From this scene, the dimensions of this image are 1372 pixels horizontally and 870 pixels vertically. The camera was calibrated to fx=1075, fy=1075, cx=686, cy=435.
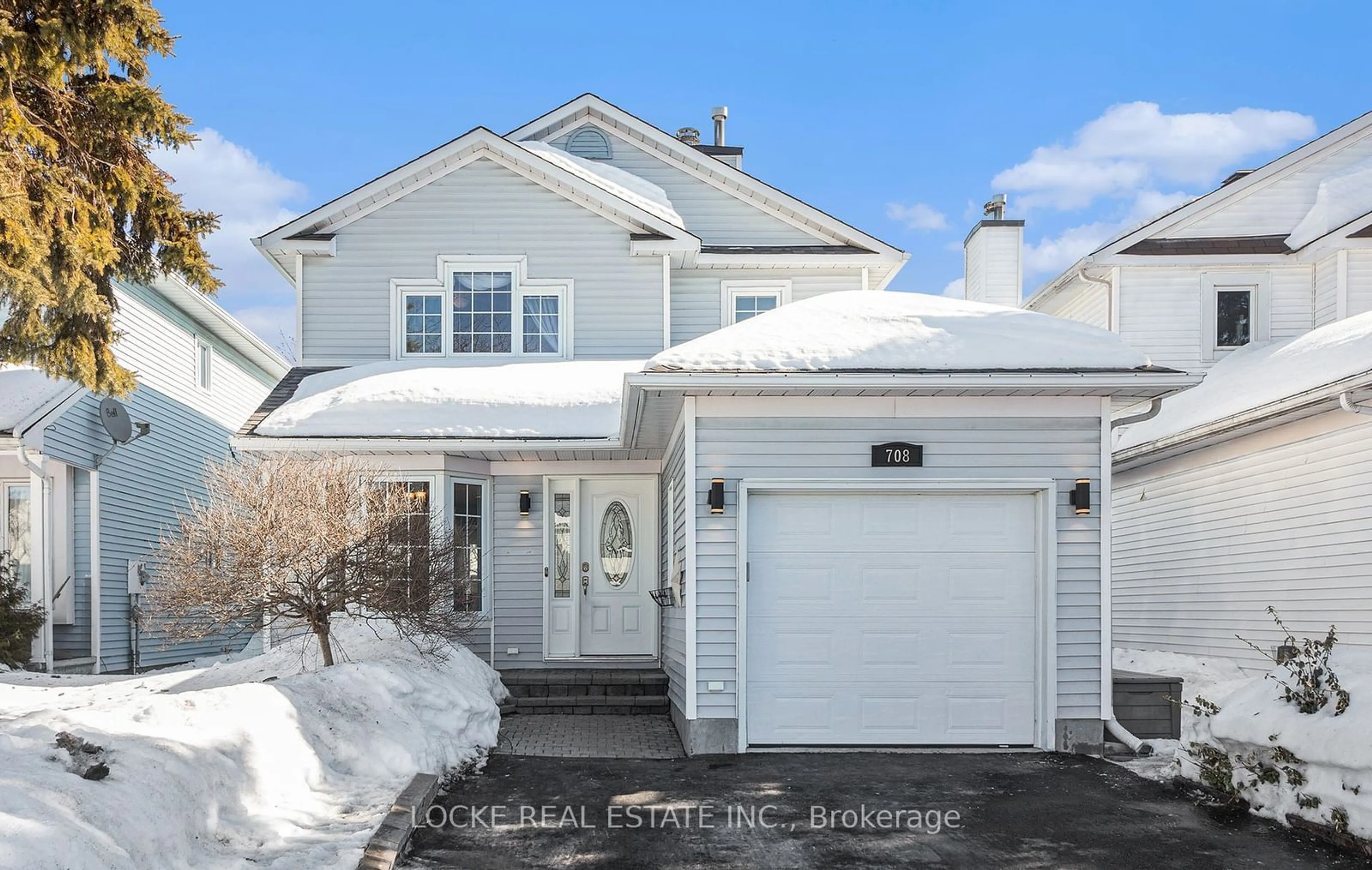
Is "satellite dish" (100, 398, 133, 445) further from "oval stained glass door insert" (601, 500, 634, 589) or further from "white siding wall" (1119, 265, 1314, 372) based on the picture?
"white siding wall" (1119, 265, 1314, 372)

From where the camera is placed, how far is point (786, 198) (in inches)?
610

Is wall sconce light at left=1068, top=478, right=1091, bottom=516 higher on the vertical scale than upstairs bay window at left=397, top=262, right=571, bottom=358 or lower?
lower

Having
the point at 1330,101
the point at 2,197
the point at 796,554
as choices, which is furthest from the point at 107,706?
the point at 1330,101

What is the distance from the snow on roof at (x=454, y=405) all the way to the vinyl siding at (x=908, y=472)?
306 centimetres

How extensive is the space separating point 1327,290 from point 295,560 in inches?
584

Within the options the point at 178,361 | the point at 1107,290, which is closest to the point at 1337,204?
the point at 1107,290

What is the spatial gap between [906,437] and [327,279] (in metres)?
8.79

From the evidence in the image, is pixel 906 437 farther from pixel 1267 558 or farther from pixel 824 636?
pixel 1267 558

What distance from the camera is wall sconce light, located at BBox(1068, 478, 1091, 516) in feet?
28.1

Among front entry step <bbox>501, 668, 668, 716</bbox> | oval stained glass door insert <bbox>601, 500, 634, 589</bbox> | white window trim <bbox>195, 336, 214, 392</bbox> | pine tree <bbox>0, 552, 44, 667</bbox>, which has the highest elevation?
white window trim <bbox>195, 336, 214, 392</bbox>

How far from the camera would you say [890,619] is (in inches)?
337

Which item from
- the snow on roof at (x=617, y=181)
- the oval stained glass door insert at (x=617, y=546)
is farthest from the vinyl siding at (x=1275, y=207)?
the oval stained glass door insert at (x=617, y=546)

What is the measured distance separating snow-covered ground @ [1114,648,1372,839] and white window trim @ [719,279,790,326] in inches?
354

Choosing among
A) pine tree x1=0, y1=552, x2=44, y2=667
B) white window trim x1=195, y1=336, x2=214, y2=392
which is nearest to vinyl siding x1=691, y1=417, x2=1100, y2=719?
pine tree x1=0, y1=552, x2=44, y2=667
